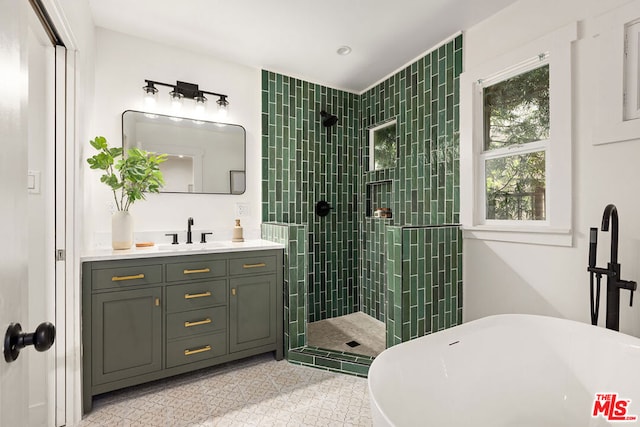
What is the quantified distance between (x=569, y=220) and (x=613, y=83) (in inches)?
30.5

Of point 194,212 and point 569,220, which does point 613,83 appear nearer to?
point 569,220

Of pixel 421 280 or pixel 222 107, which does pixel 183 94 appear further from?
pixel 421 280

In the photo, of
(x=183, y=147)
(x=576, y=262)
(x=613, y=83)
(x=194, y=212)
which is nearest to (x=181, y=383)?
(x=194, y=212)

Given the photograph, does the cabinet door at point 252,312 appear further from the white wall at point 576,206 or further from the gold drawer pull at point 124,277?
the white wall at point 576,206

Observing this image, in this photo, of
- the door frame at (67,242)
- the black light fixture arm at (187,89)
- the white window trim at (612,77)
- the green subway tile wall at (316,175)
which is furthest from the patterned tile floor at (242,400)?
the black light fixture arm at (187,89)

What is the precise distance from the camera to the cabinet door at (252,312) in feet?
7.40

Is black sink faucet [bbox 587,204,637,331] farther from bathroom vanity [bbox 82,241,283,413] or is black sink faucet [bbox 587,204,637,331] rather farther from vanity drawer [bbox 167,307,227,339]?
vanity drawer [bbox 167,307,227,339]

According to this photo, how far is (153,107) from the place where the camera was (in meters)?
2.51

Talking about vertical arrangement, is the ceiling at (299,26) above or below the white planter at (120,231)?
above

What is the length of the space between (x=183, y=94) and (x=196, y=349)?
82.8 inches

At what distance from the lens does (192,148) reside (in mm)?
2658

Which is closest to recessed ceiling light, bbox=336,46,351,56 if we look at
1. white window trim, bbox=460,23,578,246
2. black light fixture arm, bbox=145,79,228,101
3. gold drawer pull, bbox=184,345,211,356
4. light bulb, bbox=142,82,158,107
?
white window trim, bbox=460,23,578,246

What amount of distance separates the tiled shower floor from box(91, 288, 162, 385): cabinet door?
131 centimetres

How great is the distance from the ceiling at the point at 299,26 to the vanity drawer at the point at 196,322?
217cm
